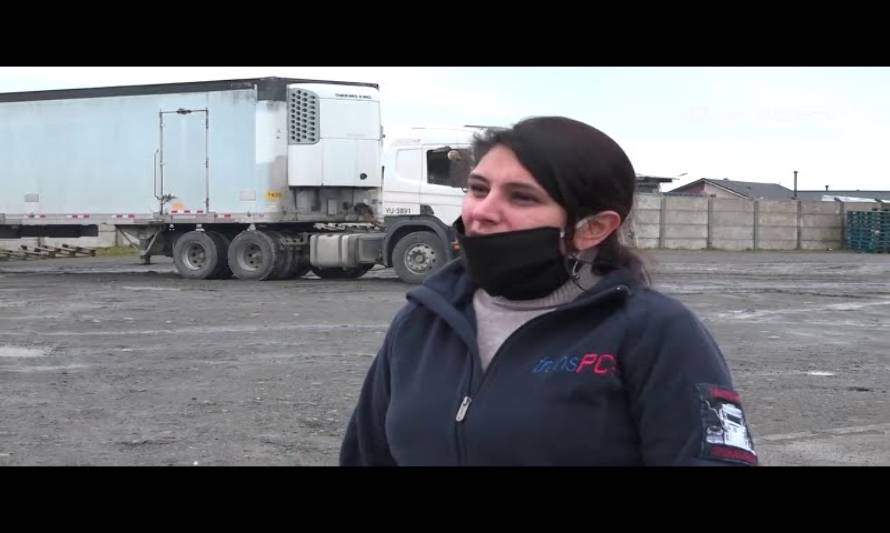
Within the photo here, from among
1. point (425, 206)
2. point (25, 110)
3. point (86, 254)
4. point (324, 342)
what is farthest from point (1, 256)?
point (324, 342)

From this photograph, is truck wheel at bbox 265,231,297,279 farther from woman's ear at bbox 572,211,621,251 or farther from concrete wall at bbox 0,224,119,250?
woman's ear at bbox 572,211,621,251

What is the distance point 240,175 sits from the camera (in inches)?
787

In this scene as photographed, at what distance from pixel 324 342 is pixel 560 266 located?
29.9 feet

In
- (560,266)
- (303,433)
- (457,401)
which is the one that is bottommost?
(303,433)

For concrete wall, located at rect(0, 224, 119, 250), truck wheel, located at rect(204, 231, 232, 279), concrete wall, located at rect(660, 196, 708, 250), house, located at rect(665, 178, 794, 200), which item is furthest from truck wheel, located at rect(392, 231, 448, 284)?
house, located at rect(665, 178, 794, 200)

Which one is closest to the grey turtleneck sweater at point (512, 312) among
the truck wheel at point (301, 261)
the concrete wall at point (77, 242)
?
the truck wheel at point (301, 261)

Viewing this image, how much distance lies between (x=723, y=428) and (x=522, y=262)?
0.51 m

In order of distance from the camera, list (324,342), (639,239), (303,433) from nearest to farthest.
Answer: (639,239)
(303,433)
(324,342)

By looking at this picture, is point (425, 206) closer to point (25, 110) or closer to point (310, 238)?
point (310, 238)

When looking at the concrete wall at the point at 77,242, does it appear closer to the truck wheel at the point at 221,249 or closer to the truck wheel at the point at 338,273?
the truck wheel at the point at 221,249

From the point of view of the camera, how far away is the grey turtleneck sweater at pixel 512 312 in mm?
2168

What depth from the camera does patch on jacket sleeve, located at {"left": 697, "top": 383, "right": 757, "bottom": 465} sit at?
76.9 inches

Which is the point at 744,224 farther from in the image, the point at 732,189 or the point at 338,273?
the point at 732,189

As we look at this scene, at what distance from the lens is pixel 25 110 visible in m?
21.6
